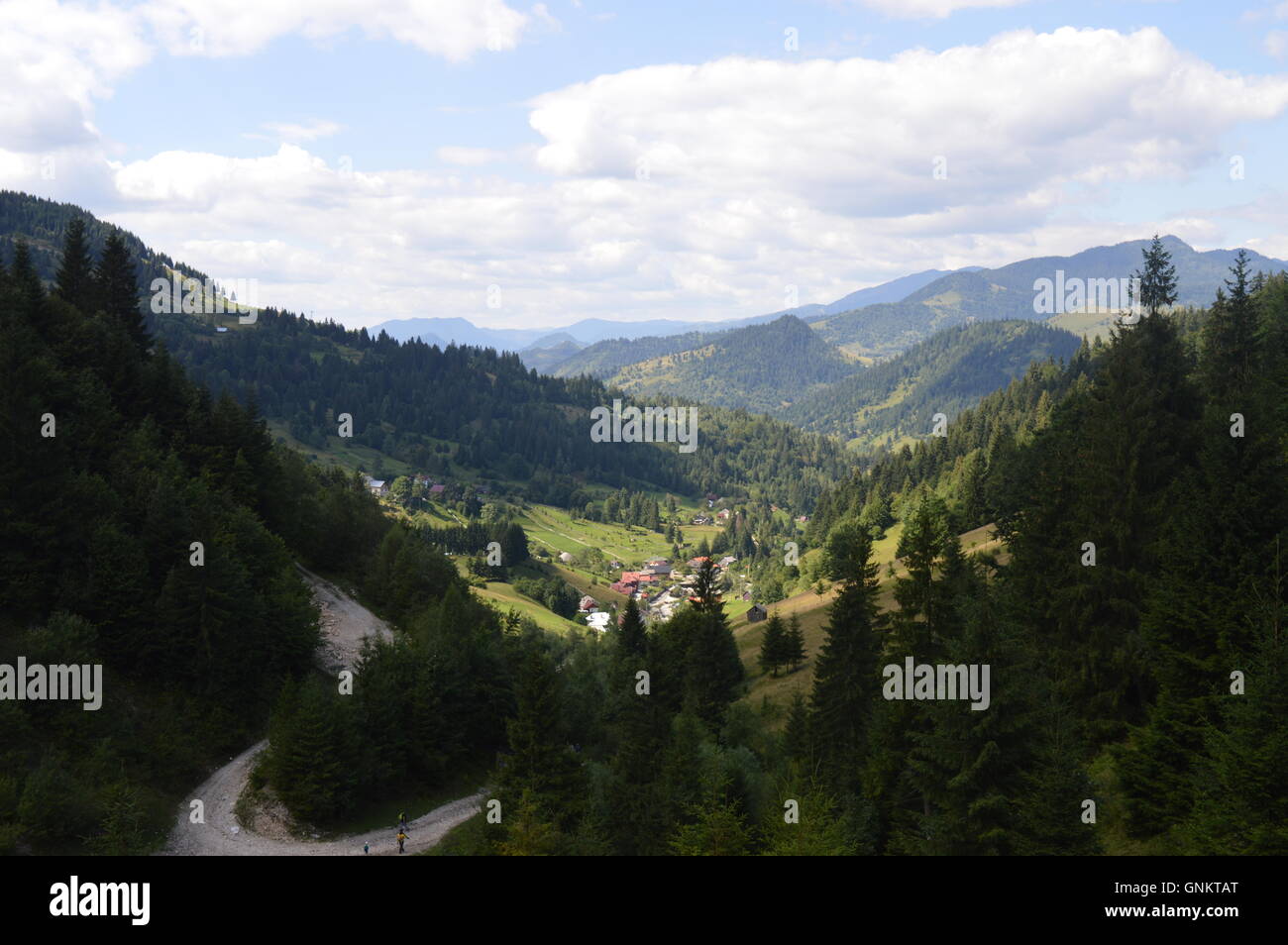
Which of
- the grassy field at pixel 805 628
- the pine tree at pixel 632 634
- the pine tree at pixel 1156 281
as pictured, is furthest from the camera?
the pine tree at pixel 1156 281

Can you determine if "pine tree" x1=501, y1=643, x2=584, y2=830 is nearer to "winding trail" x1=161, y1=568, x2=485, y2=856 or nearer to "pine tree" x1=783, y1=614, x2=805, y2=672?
"winding trail" x1=161, y1=568, x2=485, y2=856

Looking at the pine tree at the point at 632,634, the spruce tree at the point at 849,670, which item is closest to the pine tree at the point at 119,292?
the pine tree at the point at 632,634

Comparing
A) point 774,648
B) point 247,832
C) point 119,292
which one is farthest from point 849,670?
point 119,292

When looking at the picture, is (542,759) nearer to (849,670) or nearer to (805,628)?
(849,670)

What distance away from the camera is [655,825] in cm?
3556

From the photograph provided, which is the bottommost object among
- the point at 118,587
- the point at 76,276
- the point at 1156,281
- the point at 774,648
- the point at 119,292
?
the point at 774,648

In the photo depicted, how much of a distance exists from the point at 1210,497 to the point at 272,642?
53.1 meters

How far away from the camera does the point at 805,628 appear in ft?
313

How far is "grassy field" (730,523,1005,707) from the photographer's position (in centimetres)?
7350

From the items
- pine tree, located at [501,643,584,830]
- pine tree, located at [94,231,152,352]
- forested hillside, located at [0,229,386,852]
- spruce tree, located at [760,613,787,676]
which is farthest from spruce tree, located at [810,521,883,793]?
pine tree, located at [94,231,152,352]

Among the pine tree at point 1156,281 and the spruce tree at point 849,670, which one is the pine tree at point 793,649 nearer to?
the spruce tree at point 849,670

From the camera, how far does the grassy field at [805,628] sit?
7350 cm
